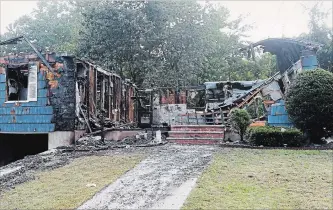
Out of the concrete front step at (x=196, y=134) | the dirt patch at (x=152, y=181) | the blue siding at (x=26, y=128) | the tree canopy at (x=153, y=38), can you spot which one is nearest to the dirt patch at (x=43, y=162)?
the dirt patch at (x=152, y=181)

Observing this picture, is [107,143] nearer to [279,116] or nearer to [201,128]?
[201,128]

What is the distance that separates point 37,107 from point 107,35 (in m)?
9.13

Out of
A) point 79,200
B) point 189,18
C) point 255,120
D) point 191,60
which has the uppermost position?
point 189,18

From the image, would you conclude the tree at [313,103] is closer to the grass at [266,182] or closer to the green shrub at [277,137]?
the green shrub at [277,137]

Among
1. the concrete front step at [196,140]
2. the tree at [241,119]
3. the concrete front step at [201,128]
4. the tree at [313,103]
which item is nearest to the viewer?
the tree at [313,103]

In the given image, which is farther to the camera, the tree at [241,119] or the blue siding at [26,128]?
the blue siding at [26,128]

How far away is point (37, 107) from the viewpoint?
13.4 metres

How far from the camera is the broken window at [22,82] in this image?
13539 mm

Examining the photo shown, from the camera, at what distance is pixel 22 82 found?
1476 centimetres

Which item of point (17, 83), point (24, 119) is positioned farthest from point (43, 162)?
point (17, 83)

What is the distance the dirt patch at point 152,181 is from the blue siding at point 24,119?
210 inches

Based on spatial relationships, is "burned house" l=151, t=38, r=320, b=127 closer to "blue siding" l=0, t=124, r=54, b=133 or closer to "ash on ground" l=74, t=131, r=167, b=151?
"ash on ground" l=74, t=131, r=167, b=151

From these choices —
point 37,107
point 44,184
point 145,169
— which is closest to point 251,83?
point 37,107

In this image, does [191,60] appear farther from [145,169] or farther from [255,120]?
[145,169]
